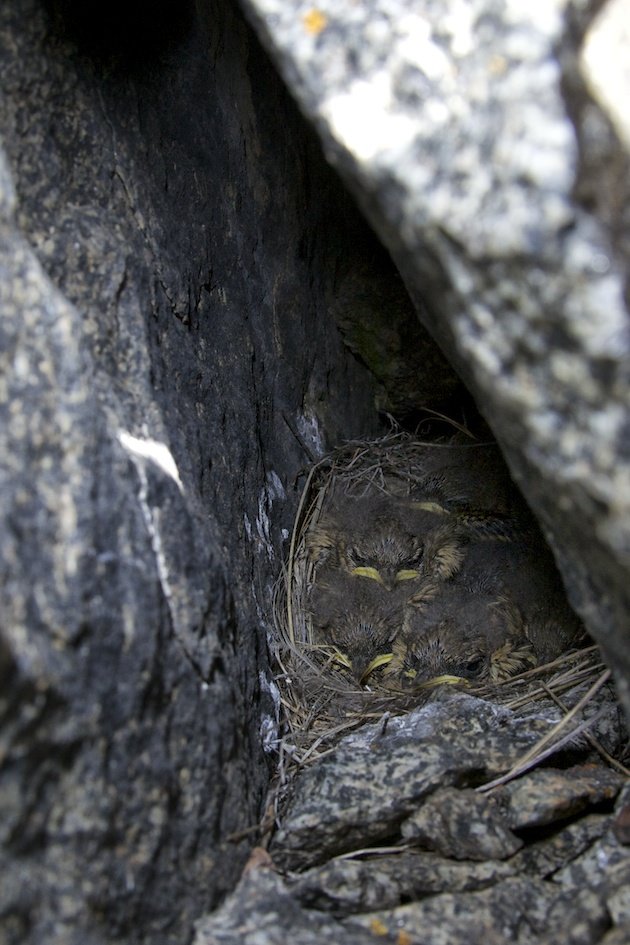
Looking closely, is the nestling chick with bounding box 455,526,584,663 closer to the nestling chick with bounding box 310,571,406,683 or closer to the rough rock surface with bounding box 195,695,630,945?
the nestling chick with bounding box 310,571,406,683

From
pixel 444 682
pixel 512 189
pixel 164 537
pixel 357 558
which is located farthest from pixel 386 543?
pixel 512 189

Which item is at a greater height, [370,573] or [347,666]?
[370,573]

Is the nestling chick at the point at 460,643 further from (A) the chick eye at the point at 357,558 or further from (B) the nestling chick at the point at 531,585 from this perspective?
(A) the chick eye at the point at 357,558

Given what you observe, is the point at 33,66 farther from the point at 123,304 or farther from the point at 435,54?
the point at 435,54

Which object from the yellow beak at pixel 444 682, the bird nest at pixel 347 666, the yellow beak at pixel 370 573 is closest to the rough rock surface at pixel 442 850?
the bird nest at pixel 347 666

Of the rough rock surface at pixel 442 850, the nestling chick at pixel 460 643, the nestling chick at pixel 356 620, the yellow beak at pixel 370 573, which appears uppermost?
the yellow beak at pixel 370 573

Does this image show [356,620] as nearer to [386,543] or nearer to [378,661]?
[378,661]
